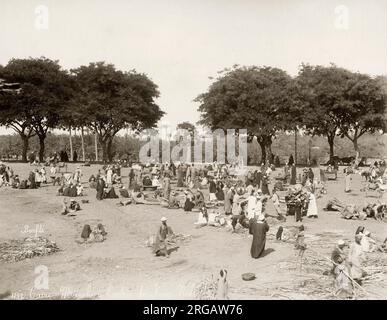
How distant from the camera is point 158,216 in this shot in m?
25.4

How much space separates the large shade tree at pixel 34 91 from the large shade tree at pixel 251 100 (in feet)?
48.8

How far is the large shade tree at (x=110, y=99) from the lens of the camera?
172 feet

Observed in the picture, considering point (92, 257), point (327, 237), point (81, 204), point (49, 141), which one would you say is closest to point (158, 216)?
point (81, 204)

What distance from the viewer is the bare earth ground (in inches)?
547

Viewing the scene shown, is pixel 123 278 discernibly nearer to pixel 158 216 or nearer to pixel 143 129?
pixel 158 216

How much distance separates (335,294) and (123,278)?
6198 mm

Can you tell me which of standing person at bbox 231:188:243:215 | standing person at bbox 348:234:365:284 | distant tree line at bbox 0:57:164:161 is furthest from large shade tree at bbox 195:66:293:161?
standing person at bbox 348:234:365:284

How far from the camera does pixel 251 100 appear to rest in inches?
1918

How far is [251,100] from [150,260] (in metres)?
33.2

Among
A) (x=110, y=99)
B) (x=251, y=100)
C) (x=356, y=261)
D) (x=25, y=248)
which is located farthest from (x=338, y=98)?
(x=356, y=261)

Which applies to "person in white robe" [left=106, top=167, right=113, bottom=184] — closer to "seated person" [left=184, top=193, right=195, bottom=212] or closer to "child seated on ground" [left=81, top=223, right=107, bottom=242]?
"seated person" [left=184, top=193, right=195, bottom=212]

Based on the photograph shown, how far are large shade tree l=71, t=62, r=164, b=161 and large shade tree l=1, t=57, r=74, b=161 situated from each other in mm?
2135

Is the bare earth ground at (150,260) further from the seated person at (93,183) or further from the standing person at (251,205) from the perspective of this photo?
the seated person at (93,183)

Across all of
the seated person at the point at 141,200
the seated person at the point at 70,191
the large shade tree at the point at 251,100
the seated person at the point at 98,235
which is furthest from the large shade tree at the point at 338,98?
the seated person at the point at 98,235
